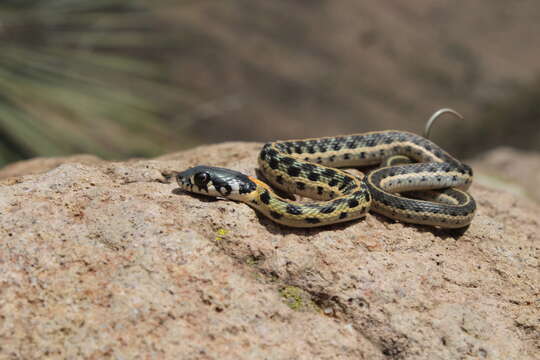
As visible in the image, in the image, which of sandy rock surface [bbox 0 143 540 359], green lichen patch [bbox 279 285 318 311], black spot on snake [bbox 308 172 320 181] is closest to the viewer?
sandy rock surface [bbox 0 143 540 359]

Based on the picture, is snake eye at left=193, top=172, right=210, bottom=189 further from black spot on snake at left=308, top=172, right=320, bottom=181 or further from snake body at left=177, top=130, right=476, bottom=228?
black spot on snake at left=308, top=172, right=320, bottom=181

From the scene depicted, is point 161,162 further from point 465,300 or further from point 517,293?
point 517,293

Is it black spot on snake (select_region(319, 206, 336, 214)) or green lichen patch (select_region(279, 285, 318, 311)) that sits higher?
black spot on snake (select_region(319, 206, 336, 214))

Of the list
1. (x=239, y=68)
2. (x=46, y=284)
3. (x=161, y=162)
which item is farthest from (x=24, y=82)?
(x=239, y=68)

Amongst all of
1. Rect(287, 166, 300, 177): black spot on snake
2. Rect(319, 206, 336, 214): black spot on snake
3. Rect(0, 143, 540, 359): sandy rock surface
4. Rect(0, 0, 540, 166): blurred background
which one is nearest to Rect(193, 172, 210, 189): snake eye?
Rect(0, 143, 540, 359): sandy rock surface

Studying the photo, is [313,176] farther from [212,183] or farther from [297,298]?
[297,298]

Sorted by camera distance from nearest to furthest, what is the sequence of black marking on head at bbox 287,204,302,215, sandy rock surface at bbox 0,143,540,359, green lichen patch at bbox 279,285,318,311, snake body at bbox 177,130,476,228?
sandy rock surface at bbox 0,143,540,359
green lichen patch at bbox 279,285,318,311
black marking on head at bbox 287,204,302,215
snake body at bbox 177,130,476,228

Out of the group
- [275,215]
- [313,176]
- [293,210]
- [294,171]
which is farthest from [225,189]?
[313,176]
